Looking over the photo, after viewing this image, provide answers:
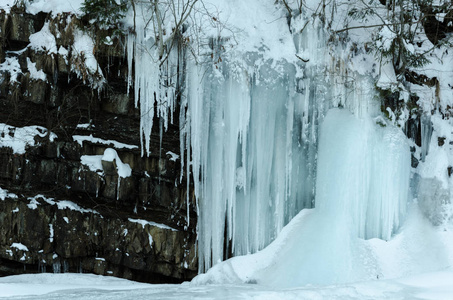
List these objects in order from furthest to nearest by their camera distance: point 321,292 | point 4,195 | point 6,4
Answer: point 4,195
point 6,4
point 321,292

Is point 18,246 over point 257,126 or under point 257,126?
under

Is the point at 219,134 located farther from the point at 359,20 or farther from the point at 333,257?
the point at 359,20

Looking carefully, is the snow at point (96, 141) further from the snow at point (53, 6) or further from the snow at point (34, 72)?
the snow at point (53, 6)

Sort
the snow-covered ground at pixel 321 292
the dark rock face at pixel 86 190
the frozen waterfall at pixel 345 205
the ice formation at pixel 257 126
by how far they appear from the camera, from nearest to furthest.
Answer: the snow-covered ground at pixel 321 292
the frozen waterfall at pixel 345 205
the ice formation at pixel 257 126
the dark rock face at pixel 86 190

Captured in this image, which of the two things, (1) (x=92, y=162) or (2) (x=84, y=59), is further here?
(1) (x=92, y=162)

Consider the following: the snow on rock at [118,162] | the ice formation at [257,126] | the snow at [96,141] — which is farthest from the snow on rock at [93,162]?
the ice formation at [257,126]

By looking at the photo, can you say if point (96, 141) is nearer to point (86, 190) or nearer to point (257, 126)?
point (86, 190)

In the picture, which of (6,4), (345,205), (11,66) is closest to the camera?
(345,205)

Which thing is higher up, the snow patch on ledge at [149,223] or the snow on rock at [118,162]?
the snow on rock at [118,162]

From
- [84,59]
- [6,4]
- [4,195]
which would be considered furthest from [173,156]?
[6,4]

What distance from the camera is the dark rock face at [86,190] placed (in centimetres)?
602

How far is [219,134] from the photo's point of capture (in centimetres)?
562

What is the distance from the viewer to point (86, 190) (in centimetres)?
645

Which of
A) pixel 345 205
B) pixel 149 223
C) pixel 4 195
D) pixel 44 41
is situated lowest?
pixel 149 223
